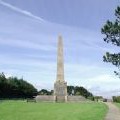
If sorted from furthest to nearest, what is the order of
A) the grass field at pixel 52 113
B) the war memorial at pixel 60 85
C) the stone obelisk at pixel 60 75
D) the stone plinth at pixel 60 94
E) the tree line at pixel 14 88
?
the tree line at pixel 14 88 → the stone plinth at pixel 60 94 → the war memorial at pixel 60 85 → the stone obelisk at pixel 60 75 → the grass field at pixel 52 113

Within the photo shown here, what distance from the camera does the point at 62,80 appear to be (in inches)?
2830

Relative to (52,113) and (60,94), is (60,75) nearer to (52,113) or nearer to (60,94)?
(60,94)

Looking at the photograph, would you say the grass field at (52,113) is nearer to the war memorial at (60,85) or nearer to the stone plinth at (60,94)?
the war memorial at (60,85)

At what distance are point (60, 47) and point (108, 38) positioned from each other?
112ft

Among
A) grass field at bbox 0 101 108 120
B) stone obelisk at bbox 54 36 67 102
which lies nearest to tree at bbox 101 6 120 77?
grass field at bbox 0 101 108 120

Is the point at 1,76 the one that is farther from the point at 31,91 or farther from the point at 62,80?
the point at 62,80

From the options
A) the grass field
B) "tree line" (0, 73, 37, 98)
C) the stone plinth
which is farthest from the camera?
"tree line" (0, 73, 37, 98)

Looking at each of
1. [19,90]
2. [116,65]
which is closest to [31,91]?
[19,90]

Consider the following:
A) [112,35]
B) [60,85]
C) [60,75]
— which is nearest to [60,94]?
[60,85]

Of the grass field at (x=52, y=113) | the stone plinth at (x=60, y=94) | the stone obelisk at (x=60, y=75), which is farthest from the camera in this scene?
the stone plinth at (x=60, y=94)

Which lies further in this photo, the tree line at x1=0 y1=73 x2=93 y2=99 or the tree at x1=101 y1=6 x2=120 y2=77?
the tree line at x1=0 y1=73 x2=93 y2=99

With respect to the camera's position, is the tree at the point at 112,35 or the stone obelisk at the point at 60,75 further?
the stone obelisk at the point at 60,75

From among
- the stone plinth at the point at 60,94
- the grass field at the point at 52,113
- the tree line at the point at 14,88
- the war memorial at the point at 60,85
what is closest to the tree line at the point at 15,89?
the tree line at the point at 14,88

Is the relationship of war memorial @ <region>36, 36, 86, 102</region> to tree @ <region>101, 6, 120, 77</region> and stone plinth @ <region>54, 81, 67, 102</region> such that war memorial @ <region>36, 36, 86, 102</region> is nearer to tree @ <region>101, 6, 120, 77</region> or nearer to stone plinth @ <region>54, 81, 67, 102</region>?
stone plinth @ <region>54, 81, 67, 102</region>
